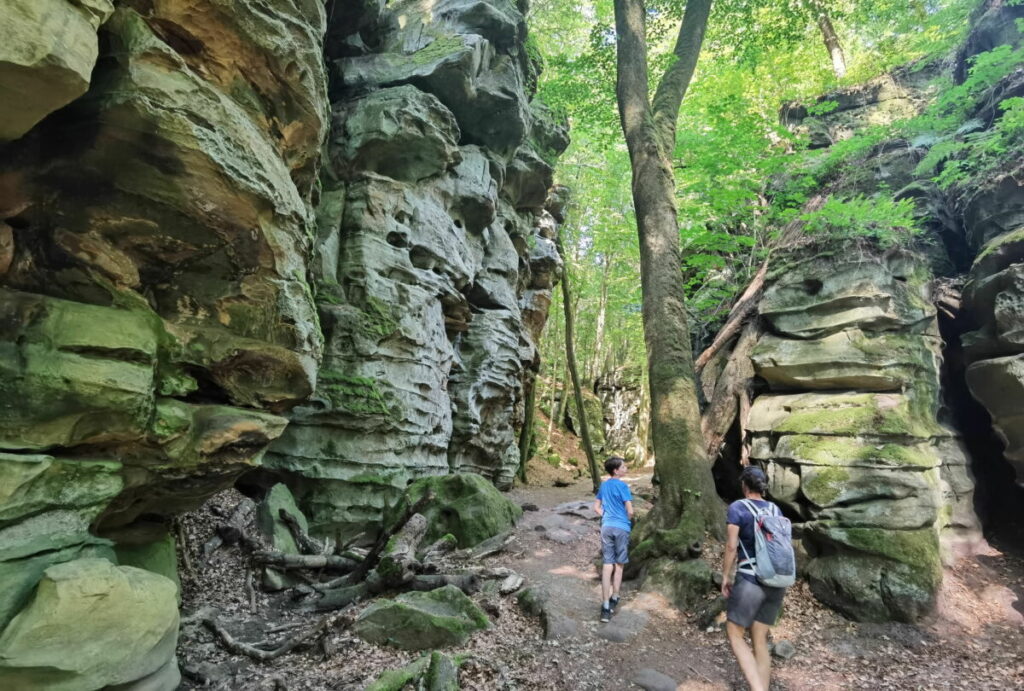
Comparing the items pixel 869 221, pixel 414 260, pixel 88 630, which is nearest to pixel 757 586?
pixel 88 630

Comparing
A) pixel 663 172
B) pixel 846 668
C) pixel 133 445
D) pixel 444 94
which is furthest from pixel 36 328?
pixel 444 94

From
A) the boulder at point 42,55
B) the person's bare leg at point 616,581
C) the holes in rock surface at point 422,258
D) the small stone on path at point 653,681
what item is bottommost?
the small stone on path at point 653,681

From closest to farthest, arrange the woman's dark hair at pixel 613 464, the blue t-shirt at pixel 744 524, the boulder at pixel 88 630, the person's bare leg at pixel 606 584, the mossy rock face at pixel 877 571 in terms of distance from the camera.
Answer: the boulder at pixel 88 630 → the blue t-shirt at pixel 744 524 → the mossy rock face at pixel 877 571 → the person's bare leg at pixel 606 584 → the woman's dark hair at pixel 613 464

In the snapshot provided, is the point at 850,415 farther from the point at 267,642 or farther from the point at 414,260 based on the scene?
the point at 414,260

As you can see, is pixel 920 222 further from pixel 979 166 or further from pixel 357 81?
pixel 357 81

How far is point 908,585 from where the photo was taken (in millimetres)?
6094

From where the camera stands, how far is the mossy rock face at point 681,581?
6332mm

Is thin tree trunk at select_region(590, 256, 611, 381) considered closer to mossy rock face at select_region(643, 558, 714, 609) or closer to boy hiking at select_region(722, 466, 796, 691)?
mossy rock face at select_region(643, 558, 714, 609)

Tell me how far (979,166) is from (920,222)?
1.32 metres

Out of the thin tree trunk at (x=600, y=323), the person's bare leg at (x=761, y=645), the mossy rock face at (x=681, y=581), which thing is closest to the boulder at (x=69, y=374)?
the person's bare leg at (x=761, y=645)

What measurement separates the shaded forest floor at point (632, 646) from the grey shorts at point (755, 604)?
1.05 meters

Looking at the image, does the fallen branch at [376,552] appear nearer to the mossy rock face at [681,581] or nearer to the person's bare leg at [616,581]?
the person's bare leg at [616,581]

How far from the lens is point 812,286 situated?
9.48 meters

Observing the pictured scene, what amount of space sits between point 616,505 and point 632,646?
1.54 m
